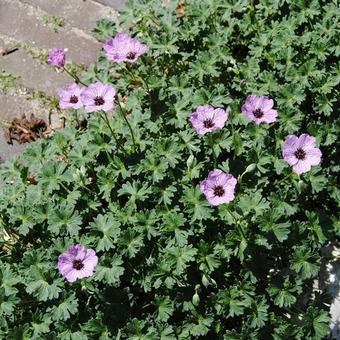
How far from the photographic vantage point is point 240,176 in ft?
9.68

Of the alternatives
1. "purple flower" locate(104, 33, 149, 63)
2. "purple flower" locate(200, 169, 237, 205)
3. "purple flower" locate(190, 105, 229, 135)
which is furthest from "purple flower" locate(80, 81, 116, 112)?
"purple flower" locate(200, 169, 237, 205)

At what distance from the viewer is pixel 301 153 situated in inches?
114

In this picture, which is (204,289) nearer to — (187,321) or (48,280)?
(187,321)

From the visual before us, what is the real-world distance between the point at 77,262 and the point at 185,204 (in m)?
0.57

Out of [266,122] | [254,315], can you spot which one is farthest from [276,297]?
[266,122]

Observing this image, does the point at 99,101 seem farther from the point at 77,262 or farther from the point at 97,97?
the point at 77,262

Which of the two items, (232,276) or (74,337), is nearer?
(74,337)

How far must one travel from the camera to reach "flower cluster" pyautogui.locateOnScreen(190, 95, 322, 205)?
279cm

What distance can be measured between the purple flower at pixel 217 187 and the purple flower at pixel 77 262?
0.56 m

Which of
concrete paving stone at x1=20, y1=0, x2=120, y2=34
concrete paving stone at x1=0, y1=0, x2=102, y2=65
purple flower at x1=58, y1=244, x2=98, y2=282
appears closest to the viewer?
purple flower at x1=58, y1=244, x2=98, y2=282

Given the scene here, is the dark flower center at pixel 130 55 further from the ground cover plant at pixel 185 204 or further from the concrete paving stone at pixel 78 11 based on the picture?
the concrete paving stone at pixel 78 11

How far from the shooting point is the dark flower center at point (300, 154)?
9.45ft

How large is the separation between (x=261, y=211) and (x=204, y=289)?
0.47 m

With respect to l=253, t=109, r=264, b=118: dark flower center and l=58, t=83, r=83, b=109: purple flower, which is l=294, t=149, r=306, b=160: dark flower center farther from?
l=58, t=83, r=83, b=109: purple flower
